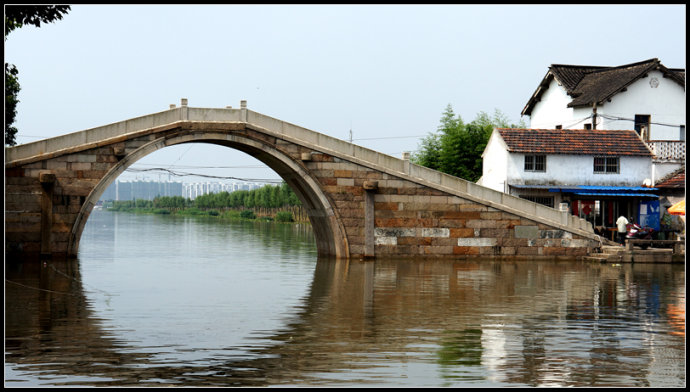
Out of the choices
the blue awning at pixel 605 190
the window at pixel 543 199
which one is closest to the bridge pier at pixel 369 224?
the window at pixel 543 199

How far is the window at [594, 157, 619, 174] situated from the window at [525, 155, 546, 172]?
199cm

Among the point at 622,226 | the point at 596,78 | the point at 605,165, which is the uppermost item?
the point at 596,78

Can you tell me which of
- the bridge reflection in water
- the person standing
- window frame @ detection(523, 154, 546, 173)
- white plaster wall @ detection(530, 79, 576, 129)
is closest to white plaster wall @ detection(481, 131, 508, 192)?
window frame @ detection(523, 154, 546, 173)

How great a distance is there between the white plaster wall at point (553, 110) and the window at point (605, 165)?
5882mm

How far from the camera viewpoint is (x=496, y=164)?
106ft

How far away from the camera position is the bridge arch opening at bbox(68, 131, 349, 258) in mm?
24500

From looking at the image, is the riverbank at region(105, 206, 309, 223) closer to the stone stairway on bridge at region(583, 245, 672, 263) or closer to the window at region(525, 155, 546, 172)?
the window at region(525, 155, 546, 172)

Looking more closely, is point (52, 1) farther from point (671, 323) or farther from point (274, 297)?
point (671, 323)

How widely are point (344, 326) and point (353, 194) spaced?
1287cm

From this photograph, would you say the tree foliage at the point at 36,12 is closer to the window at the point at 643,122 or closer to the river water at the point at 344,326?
the river water at the point at 344,326

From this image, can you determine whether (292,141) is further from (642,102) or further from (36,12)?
(642,102)

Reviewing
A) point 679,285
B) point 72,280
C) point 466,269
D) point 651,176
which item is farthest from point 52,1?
point 651,176

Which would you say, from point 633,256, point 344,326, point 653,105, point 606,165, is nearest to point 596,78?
point 653,105

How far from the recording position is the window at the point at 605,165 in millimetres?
30969
